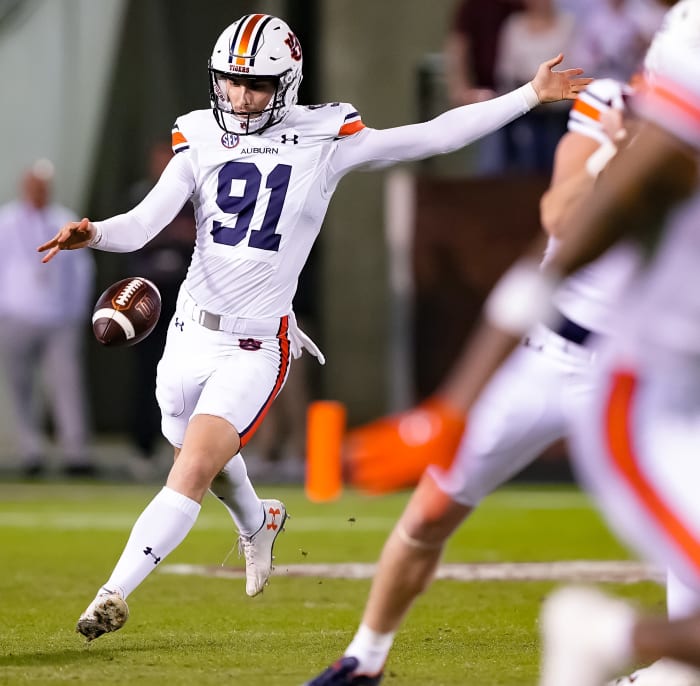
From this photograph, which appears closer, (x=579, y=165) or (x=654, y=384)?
(x=654, y=384)

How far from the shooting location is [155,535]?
5.09 meters

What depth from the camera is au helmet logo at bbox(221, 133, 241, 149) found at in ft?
18.5

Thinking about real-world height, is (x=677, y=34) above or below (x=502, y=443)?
above

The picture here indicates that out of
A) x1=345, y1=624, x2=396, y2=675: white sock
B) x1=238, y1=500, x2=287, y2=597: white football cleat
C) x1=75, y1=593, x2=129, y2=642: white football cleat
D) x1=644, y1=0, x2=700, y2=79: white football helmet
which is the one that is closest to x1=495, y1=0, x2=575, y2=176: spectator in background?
x1=238, y1=500, x2=287, y2=597: white football cleat

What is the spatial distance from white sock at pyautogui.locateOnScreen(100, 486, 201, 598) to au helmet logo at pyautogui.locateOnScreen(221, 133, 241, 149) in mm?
1263

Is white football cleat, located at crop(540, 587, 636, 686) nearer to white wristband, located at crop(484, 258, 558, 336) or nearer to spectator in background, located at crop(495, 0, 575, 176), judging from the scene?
white wristband, located at crop(484, 258, 558, 336)

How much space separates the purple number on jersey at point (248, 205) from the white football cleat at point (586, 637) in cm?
263

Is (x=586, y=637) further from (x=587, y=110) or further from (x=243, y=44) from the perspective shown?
(x=243, y=44)

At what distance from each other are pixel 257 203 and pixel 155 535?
1219mm

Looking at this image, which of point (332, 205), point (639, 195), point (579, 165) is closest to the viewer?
point (639, 195)

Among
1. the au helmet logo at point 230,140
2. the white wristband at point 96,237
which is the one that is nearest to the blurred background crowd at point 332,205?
the au helmet logo at point 230,140

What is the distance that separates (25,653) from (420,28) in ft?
34.1

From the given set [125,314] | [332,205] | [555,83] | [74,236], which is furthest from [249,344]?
[332,205]

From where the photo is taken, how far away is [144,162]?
44.9ft
